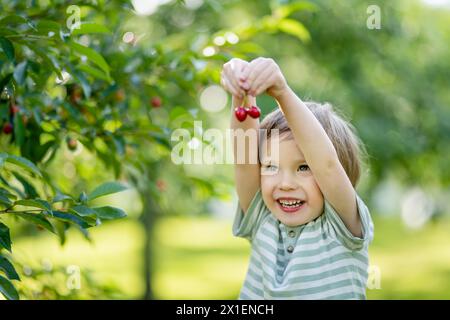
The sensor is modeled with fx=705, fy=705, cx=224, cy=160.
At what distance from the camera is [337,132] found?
1.64 metres

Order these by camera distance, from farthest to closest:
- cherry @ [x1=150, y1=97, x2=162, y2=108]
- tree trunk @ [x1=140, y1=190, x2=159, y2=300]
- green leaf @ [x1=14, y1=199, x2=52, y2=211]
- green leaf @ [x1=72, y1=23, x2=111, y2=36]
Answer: tree trunk @ [x1=140, y1=190, x2=159, y2=300]
cherry @ [x1=150, y1=97, x2=162, y2=108]
green leaf @ [x1=72, y1=23, x2=111, y2=36]
green leaf @ [x1=14, y1=199, x2=52, y2=211]

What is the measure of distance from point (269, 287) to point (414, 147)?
4248mm

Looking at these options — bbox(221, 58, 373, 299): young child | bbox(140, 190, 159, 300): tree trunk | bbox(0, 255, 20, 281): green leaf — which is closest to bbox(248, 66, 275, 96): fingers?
bbox(221, 58, 373, 299): young child

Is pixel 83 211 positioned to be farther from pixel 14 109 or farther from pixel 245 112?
pixel 14 109

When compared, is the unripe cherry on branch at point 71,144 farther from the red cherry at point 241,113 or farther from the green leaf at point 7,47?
the red cherry at point 241,113

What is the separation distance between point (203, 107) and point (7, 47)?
415cm

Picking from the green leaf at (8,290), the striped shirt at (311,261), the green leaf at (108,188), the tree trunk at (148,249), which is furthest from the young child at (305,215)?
the tree trunk at (148,249)

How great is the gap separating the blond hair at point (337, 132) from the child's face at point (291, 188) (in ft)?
0.25

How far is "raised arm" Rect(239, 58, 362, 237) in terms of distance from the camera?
137cm

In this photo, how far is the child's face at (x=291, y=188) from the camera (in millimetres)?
1529

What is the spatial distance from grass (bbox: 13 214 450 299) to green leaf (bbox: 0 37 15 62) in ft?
21.1

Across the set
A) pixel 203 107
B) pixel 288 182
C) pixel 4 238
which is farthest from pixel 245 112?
pixel 203 107

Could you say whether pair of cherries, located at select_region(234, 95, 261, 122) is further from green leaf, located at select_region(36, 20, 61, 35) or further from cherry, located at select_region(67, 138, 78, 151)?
cherry, located at select_region(67, 138, 78, 151)
